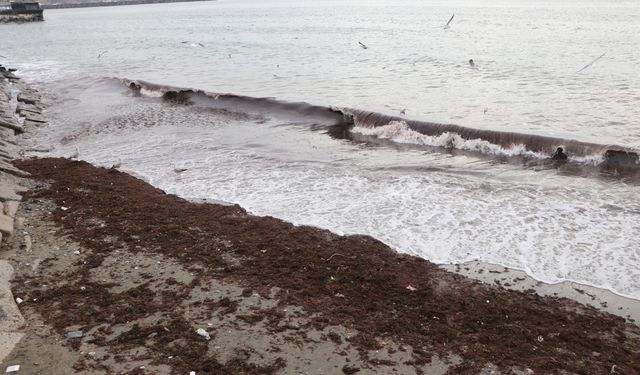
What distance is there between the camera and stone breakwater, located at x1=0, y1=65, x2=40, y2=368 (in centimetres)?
490

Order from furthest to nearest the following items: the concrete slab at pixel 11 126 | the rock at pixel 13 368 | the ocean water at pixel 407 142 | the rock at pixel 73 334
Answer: the concrete slab at pixel 11 126 → the ocean water at pixel 407 142 → the rock at pixel 73 334 → the rock at pixel 13 368

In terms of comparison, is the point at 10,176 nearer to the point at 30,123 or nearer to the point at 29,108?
the point at 30,123

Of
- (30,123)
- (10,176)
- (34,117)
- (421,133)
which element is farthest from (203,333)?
(34,117)

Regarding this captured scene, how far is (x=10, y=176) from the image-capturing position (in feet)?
32.3

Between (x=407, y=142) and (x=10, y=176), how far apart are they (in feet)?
34.6

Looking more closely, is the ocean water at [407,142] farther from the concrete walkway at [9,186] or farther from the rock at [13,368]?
the rock at [13,368]

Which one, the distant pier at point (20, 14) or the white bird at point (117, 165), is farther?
the distant pier at point (20, 14)

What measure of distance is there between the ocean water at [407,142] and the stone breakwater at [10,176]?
89 centimetres

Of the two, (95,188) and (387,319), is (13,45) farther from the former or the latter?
(387,319)

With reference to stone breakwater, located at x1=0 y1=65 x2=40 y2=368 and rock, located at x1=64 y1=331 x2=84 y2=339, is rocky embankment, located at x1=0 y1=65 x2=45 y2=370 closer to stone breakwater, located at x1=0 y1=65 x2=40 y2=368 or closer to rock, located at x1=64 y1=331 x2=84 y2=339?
stone breakwater, located at x1=0 y1=65 x2=40 y2=368

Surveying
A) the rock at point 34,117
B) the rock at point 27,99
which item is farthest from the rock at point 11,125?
the rock at point 27,99

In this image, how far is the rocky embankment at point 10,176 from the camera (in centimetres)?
490

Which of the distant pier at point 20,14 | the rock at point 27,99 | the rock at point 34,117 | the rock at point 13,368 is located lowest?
the rock at point 13,368

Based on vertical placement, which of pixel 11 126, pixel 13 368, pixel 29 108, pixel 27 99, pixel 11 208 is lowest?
pixel 13 368
